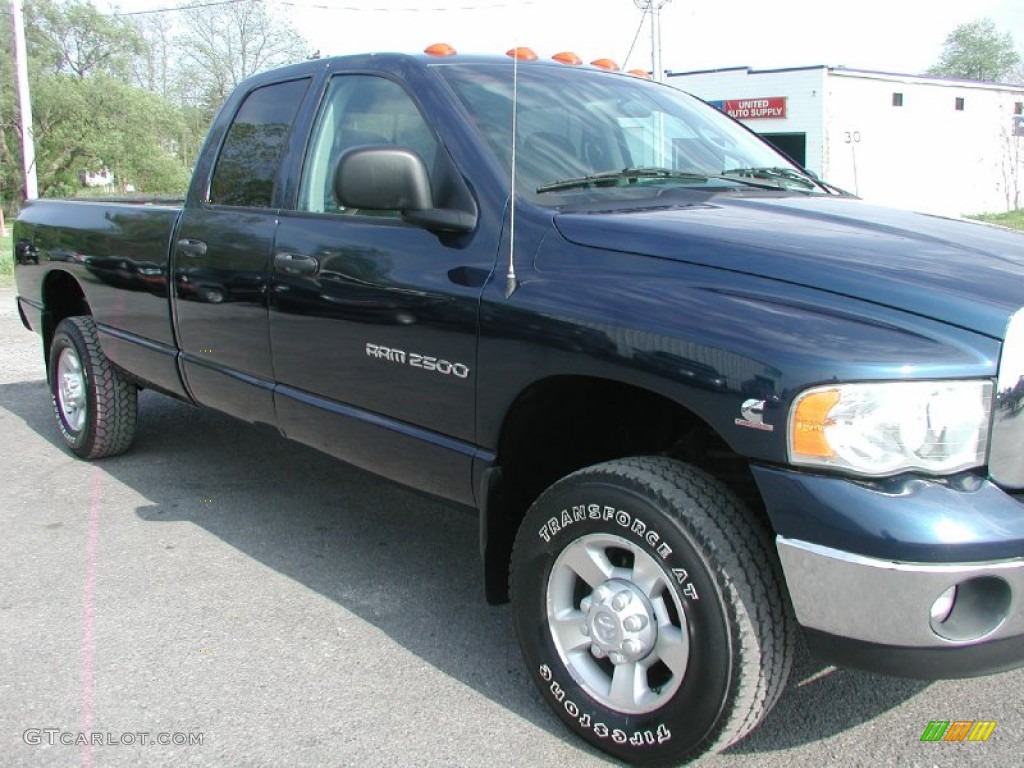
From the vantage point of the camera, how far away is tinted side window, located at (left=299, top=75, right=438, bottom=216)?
3.30 m

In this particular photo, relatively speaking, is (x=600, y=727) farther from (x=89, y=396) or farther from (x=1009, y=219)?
(x=1009, y=219)

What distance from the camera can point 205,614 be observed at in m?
3.48

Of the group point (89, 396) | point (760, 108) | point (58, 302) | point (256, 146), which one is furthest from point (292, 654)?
point (760, 108)

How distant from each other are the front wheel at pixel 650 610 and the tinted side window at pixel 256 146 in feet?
6.40

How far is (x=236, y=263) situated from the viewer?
3787mm

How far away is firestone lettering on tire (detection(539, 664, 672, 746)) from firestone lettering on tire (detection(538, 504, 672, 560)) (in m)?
0.40

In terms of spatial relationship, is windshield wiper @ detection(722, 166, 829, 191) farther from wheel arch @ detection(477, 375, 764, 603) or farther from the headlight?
the headlight

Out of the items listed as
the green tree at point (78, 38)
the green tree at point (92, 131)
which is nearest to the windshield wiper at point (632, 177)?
the green tree at point (92, 131)

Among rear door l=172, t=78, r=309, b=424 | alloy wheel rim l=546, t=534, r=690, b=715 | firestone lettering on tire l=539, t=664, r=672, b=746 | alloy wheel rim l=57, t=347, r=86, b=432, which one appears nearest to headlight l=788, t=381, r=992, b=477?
alloy wheel rim l=546, t=534, r=690, b=715

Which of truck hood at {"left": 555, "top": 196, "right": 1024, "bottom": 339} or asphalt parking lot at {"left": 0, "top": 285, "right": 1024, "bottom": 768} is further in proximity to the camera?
asphalt parking lot at {"left": 0, "top": 285, "right": 1024, "bottom": 768}

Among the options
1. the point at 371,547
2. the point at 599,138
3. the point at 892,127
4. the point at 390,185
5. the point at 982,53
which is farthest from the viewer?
the point at 982,53

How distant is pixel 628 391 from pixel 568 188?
2.32 ft

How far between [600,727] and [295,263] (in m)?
1.87

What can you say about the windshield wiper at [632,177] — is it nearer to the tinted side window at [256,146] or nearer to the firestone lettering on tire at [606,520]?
the firestone lettering on tire at [606,520]
